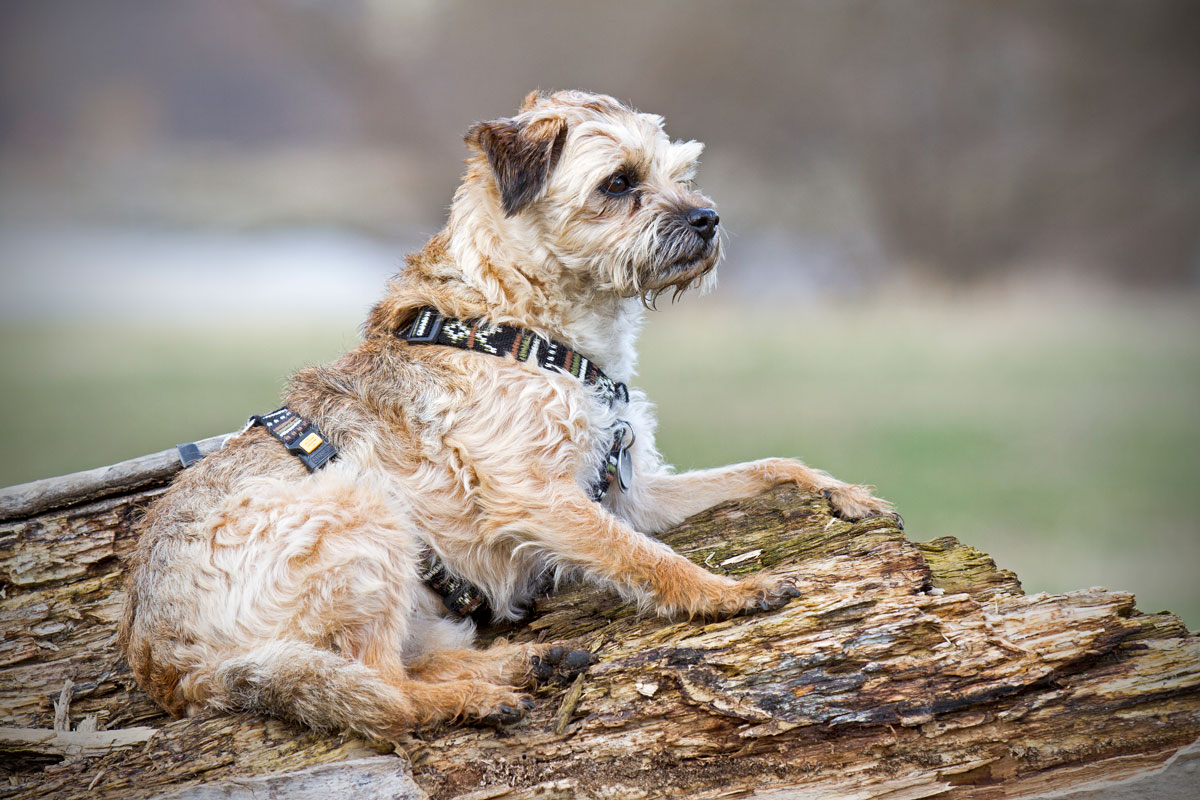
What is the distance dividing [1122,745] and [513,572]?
1.76m

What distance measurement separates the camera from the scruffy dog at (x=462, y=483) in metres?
2.38

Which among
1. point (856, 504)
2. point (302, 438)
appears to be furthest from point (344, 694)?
point (856, 504)

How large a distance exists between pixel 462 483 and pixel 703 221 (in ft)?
3.83

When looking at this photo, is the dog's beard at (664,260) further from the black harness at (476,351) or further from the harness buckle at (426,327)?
the harness buckle at (426,327)

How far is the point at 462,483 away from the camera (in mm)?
2711

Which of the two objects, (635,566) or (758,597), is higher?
(635,566)

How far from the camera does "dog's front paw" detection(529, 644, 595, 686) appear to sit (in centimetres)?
246

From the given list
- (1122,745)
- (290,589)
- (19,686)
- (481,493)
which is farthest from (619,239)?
(19,686)

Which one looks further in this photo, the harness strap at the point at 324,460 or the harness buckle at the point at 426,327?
A: the harness buckle at the point at 426,327

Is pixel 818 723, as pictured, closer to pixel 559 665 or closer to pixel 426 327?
pixel 559 665

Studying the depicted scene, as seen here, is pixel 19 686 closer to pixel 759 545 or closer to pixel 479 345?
pixel 479 345

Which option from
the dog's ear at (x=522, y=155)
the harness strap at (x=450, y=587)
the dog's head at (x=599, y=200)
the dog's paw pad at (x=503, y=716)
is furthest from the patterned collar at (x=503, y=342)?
the dog's paw pad at (x=503, y=716)

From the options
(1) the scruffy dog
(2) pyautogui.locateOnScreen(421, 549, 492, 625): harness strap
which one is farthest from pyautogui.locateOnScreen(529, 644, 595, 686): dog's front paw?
(2) pyautogui.locateOnScreen(421, 549, 492, 625): harness strap

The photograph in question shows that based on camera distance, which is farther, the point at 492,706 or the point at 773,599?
the point at 773,599
